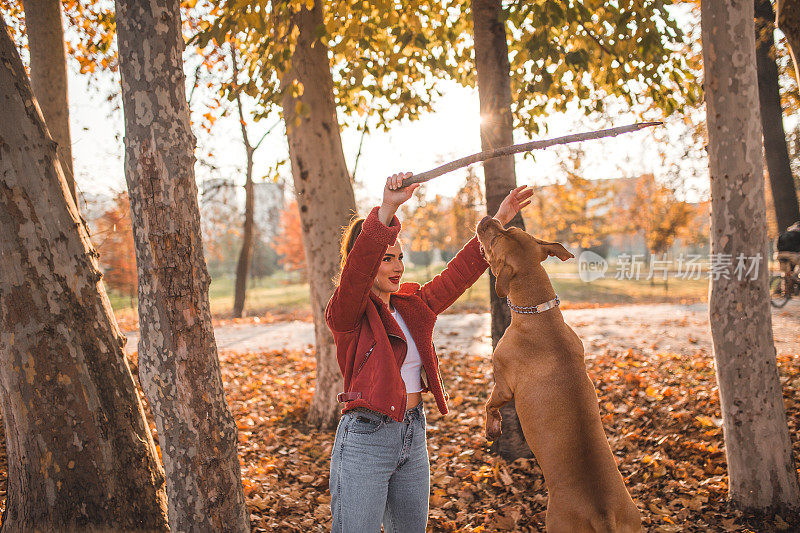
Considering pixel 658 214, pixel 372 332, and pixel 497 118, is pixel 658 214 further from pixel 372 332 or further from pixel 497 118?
pixel 372 332

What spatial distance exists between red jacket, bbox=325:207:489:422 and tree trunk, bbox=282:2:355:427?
11.0 ft

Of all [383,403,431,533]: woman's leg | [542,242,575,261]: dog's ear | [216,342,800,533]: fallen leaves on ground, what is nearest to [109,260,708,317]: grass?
[216,342,800,533]: fallen leaves on ground

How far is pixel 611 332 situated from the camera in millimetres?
11172

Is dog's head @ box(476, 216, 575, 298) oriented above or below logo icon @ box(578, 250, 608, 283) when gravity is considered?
above

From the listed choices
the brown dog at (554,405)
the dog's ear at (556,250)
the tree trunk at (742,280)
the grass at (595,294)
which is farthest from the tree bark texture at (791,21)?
the grass at (595,294)

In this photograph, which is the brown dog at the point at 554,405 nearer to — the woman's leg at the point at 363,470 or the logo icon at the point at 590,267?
the woman's leg at the point at 363,470

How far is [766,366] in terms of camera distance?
3920 millimetres

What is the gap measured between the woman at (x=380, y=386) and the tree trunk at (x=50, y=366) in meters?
1.82

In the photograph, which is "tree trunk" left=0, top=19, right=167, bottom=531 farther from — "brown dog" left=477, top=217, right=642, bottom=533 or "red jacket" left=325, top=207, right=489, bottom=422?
"brown dog" left=477, top=217, right=642, bottom=533

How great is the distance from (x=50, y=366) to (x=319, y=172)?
356 centimetres

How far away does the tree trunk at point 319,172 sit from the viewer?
6133 millimetres

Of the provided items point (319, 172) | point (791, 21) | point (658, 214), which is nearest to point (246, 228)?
point (319, 172)

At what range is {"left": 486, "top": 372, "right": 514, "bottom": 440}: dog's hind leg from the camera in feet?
8.61

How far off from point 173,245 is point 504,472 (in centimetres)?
378
